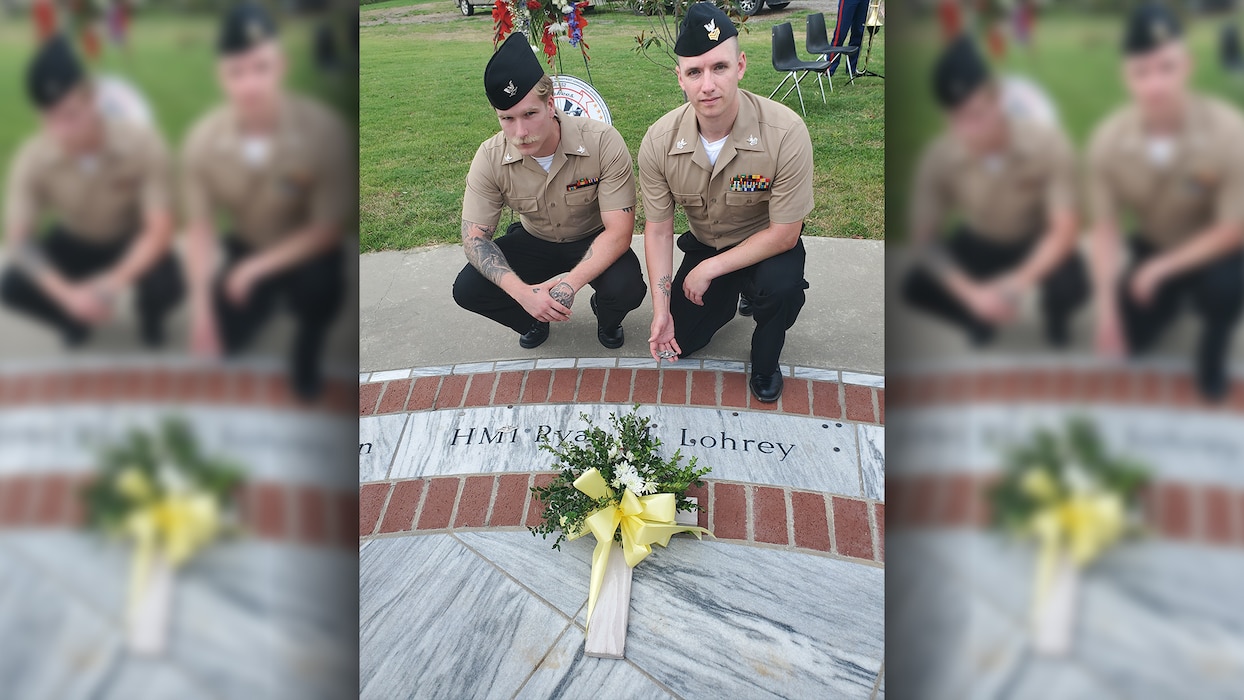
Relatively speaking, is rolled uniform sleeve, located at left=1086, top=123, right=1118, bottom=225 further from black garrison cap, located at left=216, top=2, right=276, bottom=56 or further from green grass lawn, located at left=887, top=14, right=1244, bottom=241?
black garrison cap, located at left=216, top=2, right=276, bottom=56

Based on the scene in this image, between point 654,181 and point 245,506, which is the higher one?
point 245,506

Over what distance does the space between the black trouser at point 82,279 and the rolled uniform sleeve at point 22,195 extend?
10 millimetres

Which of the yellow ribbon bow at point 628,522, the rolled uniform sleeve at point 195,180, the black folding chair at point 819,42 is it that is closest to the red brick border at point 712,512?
the yellow ribbon bow at point 628,522

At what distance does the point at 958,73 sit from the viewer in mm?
388

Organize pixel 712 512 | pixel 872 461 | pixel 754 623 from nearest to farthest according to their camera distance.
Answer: pixel 754 623
pixel 712 512
pixel 872 461

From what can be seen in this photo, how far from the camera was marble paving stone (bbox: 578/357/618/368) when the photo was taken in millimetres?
3891

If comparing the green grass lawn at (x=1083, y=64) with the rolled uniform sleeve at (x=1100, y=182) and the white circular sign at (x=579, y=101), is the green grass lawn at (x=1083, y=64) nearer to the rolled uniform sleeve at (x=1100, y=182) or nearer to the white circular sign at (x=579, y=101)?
the rolled uniform sleeve at (x=1100, y=182)

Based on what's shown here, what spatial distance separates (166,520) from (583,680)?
80.1 inches

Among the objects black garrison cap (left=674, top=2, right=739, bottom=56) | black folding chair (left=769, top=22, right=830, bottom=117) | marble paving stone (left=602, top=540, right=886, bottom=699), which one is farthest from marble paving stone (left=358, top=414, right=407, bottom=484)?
black folding chair (left=769, top=22, right=830, bottom=117)

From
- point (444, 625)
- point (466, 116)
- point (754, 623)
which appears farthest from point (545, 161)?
point (466, 116)

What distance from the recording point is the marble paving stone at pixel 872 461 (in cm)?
301

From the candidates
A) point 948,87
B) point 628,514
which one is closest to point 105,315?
point 948,87

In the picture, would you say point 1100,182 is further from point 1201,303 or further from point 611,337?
point 611,337

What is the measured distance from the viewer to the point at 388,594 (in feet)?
8.55
